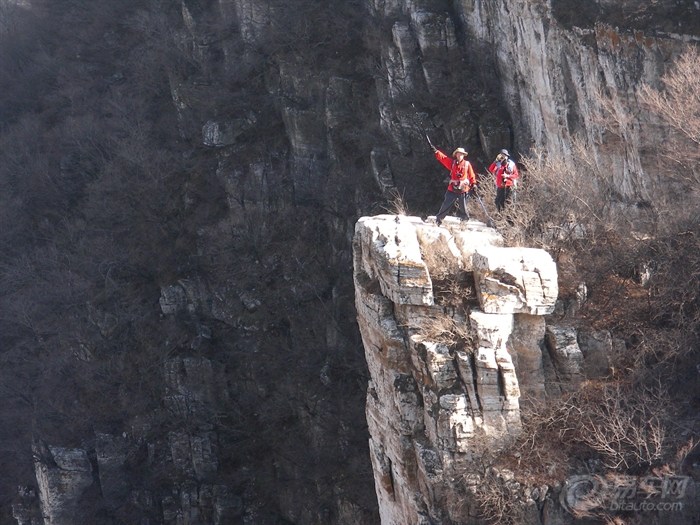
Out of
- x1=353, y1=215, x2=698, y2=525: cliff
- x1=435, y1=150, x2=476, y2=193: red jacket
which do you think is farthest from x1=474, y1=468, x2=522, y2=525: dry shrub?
x1=435, y1=150, x2=476, y2=193: red jacket

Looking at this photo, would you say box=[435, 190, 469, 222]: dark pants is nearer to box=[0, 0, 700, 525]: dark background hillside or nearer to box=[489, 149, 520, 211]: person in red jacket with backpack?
box=[489, 149, 520, 211]: person in red jacket with backpack

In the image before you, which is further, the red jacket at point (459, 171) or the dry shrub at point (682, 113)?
the dry shrub at point (682, 113)

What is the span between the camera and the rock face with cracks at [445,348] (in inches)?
652

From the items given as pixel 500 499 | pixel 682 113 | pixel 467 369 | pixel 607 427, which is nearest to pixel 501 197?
pixel 682 113

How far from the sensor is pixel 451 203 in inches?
774

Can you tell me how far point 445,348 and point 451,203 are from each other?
12.1 feet

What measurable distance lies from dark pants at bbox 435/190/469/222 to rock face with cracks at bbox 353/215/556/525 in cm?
106

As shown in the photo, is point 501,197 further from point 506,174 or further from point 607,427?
point 607,427

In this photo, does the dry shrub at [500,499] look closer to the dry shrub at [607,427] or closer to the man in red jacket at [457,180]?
the dry shrub at [607,427]

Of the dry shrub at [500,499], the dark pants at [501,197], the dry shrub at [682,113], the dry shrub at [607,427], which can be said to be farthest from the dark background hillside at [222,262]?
the dry shrub at [500,499]

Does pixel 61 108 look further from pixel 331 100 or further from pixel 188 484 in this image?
pixel 188 484

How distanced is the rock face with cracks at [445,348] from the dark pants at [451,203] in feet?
3.49

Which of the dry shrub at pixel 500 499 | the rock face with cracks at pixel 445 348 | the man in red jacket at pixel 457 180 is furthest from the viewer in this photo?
the man in red jacket at pixel 457 180

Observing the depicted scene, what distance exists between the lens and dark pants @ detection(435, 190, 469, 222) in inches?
771
